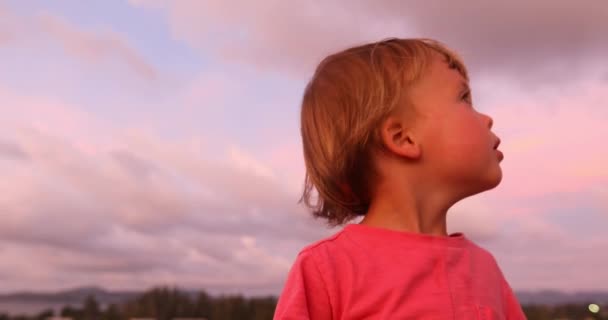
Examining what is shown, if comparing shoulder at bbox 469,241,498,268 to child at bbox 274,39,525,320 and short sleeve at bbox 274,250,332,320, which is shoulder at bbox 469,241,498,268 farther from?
short sleeve at bbox 274,250,332,320

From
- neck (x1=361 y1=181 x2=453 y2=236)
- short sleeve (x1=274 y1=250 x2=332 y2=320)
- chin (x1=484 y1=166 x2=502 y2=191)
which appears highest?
chin (x1=484 y1=166 x2=502 y2=191)

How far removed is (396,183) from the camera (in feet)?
9.73

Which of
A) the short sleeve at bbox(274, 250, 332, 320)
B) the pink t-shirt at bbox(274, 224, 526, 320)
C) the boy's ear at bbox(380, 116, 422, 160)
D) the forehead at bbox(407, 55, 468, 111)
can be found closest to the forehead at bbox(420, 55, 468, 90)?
the forehead at bbox(407, 55, 468, 111)

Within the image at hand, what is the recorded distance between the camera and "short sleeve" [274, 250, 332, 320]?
2.61m

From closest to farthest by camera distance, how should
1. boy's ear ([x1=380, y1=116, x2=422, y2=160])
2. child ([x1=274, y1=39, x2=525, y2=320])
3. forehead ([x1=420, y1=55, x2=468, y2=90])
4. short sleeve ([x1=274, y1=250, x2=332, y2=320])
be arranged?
short sleeve ([x1=274, y1=250, x2=332, y2=320])
child ([x1=274, y1=39, x2=525, y2=320])
boy's ear ([x1=380, y1=116, x2=422, y2=160])
forehead ([x1=420, y1=55, x2=468, y2=90])

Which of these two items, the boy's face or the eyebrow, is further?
the eyebrow

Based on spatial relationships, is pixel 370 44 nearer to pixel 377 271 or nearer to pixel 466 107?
pixel 466 107

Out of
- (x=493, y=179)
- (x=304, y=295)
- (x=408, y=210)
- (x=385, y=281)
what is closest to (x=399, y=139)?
(x=408, y=210)

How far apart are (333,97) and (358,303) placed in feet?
2.70

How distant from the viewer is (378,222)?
299 centimetres

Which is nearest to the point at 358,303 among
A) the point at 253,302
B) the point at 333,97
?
the point at 333,97

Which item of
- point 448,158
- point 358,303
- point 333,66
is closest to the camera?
point 358,303

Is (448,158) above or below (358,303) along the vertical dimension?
above

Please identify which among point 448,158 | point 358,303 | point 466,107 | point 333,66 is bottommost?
point 358,303
